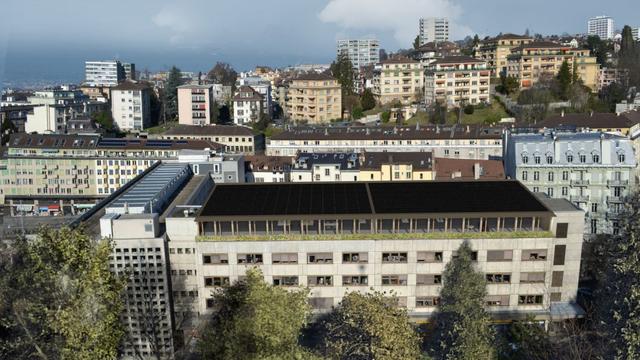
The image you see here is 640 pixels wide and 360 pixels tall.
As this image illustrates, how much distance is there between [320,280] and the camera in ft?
121

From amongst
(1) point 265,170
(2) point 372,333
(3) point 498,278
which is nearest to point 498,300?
(3) point 498,278

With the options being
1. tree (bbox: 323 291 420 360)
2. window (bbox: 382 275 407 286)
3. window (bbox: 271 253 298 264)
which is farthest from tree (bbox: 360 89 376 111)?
tree (bbox: 323 291 420 360)

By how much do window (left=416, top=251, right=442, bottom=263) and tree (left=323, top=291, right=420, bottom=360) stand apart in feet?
32.6

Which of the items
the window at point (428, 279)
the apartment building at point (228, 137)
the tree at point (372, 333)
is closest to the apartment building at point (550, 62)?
the apartment building at point (228, 137)

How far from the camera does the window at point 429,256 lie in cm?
3619

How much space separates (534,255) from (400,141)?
1588 inches

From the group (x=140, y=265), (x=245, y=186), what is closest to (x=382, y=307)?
(x=140, y=265)

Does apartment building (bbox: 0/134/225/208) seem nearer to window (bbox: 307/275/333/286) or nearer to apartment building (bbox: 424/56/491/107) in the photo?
window (bbox: 307/275/333/286)

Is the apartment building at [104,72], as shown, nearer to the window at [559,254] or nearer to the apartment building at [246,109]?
the apartment building at [246,109]

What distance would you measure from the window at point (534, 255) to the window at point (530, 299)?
2.57 m

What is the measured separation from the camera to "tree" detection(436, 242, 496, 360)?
26491 millimetres

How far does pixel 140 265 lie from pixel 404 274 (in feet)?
54.8

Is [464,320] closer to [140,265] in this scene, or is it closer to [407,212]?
[407,212]

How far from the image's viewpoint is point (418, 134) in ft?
247
